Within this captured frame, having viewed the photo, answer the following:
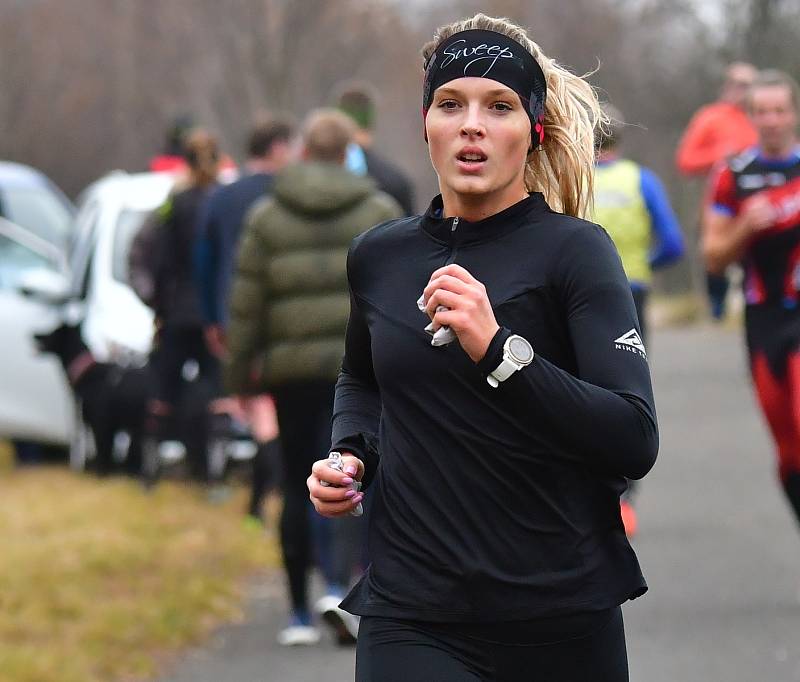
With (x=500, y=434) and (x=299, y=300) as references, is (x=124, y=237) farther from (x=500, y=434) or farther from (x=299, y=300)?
(x=500, y=434)

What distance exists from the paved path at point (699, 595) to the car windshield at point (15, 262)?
15.6ft

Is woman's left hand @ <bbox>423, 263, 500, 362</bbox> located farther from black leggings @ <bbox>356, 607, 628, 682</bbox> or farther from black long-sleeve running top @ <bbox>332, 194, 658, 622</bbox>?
black leggings @ <bbox>356, 607, 628, 682</bbox>

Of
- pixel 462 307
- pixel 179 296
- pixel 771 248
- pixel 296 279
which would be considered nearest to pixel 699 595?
pixel 771 248

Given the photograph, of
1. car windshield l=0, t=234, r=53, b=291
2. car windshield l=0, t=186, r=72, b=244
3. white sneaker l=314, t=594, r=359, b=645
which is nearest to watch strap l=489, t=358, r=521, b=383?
white sneaker l=314, t=594, r=359, b=645

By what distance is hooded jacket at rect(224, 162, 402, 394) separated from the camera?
25.3ft

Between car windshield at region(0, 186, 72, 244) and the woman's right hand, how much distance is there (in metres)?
12.3

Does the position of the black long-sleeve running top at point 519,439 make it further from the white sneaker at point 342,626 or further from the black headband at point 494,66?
the white sneaker at point 342,626

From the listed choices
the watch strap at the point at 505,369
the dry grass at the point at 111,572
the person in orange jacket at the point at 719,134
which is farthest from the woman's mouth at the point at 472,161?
the person in orange jacket at the point at 719,134

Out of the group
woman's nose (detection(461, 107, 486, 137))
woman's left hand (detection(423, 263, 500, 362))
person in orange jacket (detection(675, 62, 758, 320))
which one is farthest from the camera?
person in orange jacket (detection(675, 62, 758, 320))

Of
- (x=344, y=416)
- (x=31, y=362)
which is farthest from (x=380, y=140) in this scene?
(x=344, y=416)

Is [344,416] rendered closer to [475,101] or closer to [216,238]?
[475,101]

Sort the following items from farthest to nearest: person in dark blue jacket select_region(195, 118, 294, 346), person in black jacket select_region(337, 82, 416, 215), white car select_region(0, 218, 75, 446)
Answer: white car select_region(0, 218, 75, 446)
person in black jacket select_region(337, 82, 416, 215)
person in dark blue jacket select_region(195, 118, 294, 346)

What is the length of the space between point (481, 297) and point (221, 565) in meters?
6.60

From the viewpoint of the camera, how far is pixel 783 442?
793 cm
